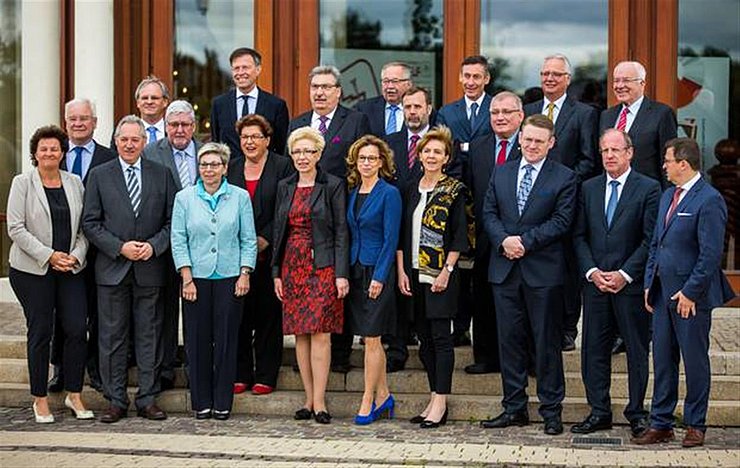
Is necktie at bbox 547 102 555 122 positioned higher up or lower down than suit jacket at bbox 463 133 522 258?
higher up

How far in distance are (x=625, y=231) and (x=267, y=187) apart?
256 centimetres

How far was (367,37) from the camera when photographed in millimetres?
13141

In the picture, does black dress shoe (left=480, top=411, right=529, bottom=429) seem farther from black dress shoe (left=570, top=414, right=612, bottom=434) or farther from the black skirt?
the black skirt

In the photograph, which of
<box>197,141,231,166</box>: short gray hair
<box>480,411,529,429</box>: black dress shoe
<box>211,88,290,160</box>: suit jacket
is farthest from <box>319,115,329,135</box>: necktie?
<box>480,411,529,429</box>: black dress shoe

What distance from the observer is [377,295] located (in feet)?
28.9

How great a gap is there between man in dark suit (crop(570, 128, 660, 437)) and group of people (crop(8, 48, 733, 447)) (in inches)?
0.6

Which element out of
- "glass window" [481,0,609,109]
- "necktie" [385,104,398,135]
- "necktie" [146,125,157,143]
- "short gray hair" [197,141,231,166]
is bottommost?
"short gray hair" [197,141,231,166]

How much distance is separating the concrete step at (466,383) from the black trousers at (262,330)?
215 millimetres

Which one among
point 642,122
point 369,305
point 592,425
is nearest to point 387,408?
point 369,305

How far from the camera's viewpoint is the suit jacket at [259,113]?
9906 millimetres

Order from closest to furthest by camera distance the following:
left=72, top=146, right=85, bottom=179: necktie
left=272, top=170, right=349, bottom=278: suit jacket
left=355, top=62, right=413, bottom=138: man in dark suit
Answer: left=272, top=170, right=349, bottom=278: suit jacket → left=72, top=146, right=85, bottom=179: necktie → left=355, top=62, right=413, bottom=138: man in dark suit

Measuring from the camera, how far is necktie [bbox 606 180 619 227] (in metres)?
8.51

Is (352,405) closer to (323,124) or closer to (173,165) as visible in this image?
(323,124)

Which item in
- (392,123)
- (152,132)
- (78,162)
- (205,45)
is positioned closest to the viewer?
(78,162)
